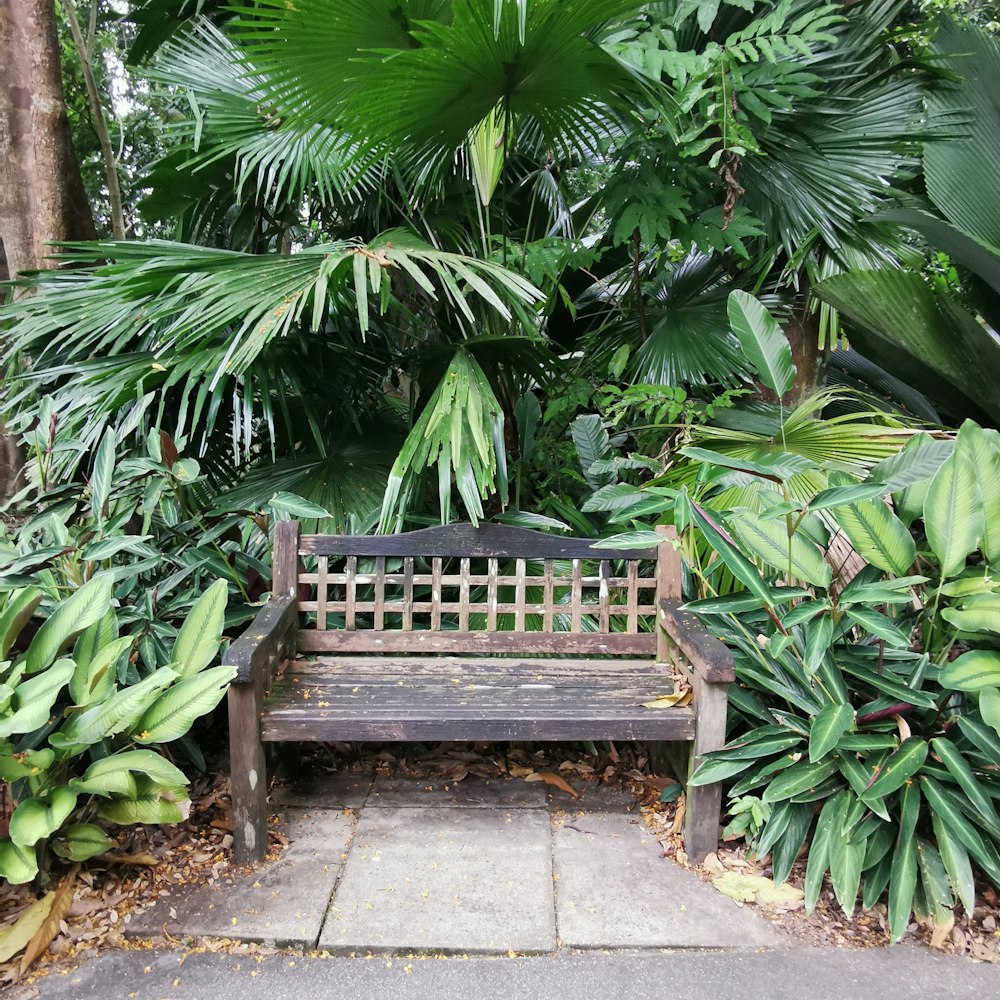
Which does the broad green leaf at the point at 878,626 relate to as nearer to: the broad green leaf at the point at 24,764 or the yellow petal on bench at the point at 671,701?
the yellow petal on bench at the point at 671,701

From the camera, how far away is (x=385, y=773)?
93.8 inches

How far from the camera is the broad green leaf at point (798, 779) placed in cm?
171

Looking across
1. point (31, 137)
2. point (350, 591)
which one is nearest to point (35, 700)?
point (350, 591)

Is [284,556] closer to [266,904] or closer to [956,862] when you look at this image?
[266,904]

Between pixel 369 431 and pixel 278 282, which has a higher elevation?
pixel 278 282

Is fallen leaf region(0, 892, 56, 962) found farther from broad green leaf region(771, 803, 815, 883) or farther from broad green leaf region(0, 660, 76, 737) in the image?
broad green leaf region(771, 803, 815, 883)

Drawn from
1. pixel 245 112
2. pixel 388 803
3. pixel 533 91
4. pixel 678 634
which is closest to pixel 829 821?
pixel 678 634

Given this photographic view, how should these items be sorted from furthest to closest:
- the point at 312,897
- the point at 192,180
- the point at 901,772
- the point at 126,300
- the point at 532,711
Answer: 1. the point at 192,180
2. the point at 126,300
3. the point at 532,711
4. the point at 312,897
5. the point at 901,772

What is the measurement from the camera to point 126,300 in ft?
7.46

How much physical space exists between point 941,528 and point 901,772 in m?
0.57

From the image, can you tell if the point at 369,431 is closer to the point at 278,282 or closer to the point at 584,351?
A: the point at 278,282

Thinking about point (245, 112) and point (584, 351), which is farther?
point (584, 351)

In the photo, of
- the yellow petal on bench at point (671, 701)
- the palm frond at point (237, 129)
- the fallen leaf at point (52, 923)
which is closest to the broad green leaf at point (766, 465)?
the yellow petal on bench at point (671, 701)

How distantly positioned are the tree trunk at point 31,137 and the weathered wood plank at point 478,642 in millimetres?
2308
